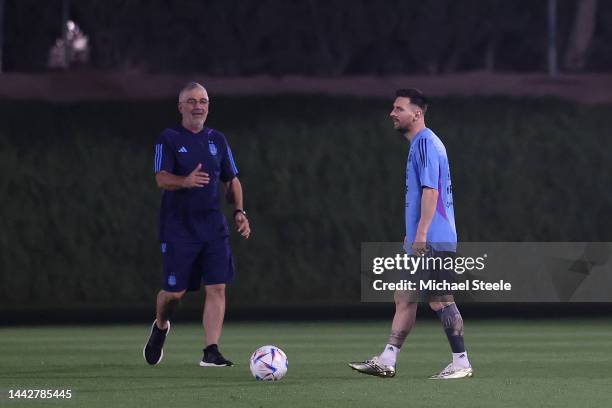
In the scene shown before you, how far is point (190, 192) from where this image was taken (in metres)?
11.6

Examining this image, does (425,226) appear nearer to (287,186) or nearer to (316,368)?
(316,368)

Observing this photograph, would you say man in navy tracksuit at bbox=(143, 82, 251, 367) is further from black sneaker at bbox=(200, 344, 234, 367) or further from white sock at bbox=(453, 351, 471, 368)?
white sock at bbox=(453, 351, 471, 368)

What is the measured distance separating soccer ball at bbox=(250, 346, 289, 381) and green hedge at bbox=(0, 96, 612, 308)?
10.4 metres

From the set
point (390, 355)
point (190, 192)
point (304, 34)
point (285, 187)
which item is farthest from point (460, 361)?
point (304, 34)

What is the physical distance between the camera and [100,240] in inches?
824

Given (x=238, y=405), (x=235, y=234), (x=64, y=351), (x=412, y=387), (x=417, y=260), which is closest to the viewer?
(x=238, y=405)

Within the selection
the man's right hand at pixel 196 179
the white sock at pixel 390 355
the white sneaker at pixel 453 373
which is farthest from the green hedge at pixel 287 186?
the white sneaker at pixel 453 373

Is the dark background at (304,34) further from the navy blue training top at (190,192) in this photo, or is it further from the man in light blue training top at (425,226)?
the man in light blue training top at (425,226)

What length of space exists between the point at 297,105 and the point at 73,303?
428 cm

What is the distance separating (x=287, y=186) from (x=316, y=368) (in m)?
9.94

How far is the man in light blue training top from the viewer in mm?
10227

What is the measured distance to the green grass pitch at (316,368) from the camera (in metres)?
9.31

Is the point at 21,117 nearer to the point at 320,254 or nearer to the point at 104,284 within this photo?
the point at 104,284

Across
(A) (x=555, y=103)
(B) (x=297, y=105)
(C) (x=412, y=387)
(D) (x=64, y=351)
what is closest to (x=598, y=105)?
(A) (x=555, y=103)
